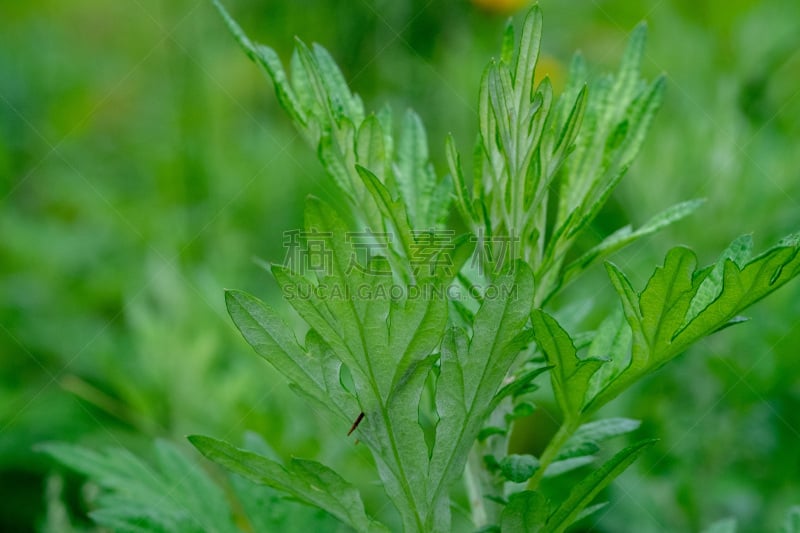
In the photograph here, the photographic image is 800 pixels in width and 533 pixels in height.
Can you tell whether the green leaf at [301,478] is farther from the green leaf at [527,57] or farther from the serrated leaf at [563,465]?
the green leaf at [527,57]

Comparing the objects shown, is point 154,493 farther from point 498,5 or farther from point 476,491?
point 498,5

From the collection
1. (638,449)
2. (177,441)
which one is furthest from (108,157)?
(638,449)

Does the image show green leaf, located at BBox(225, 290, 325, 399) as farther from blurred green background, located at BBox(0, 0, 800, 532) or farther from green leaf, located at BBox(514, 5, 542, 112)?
blurred green background, located at BBox(0, 0, 800, 532)

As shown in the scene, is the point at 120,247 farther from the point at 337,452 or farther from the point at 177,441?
the point at 337,452

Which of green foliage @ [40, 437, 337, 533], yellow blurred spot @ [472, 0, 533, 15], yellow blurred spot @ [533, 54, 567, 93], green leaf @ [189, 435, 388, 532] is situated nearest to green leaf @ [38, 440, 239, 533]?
green foliage @ [40, 437, 337, 533]

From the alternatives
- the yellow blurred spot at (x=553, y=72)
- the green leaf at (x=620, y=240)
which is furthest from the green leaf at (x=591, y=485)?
the yellow blurred spot at (x=553, y=72)
